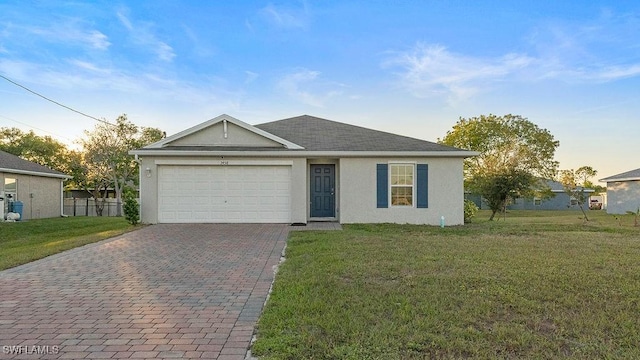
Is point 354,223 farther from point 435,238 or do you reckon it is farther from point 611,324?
point 611,324

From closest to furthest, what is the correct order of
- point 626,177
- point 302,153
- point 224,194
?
1. point 302,153
2. point 224,194
3. point 626,177

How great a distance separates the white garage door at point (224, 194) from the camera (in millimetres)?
13617

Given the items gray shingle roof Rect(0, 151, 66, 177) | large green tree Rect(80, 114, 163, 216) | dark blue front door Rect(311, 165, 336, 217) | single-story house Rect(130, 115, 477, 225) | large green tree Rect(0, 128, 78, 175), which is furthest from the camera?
large green tree Rect(0, 128, 78, 175)

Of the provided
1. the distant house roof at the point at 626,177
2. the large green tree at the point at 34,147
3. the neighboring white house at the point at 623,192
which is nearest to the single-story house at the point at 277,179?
the distant house roof at the point at 626,177

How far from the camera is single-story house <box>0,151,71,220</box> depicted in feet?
60.3

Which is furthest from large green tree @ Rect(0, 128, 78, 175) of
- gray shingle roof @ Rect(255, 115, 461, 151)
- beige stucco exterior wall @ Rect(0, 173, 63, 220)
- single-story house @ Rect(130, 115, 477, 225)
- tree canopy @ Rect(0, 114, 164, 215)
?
gray shingle roof @ Rect(255, 115, 461, 151)

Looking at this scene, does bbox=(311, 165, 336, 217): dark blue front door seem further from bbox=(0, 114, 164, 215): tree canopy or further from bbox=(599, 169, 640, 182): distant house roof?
bbox=(599, 169, 640, 182): distant house roof

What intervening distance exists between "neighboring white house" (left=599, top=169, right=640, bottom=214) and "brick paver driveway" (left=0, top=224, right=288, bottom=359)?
90.6 ft

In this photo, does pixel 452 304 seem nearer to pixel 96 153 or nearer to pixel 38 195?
pixel 38 195

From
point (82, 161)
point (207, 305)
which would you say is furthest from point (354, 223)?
point (82, 161)

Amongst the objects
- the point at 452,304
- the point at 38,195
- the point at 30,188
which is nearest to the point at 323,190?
the point at 452,304

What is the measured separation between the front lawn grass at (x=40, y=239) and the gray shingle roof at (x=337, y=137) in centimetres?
662

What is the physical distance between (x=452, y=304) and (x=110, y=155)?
2955cm

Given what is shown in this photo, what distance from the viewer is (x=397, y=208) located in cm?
1388
